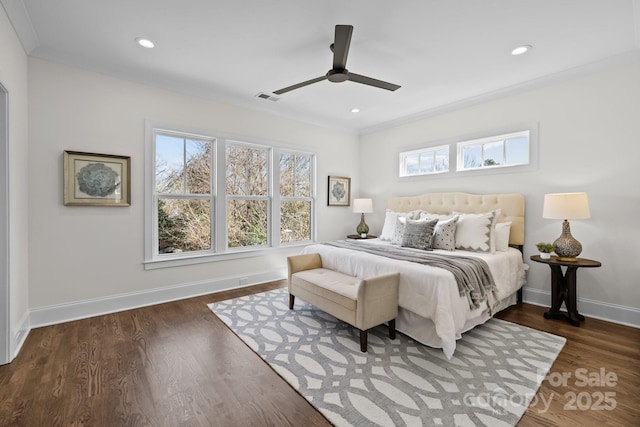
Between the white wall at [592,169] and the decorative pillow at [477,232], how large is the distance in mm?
639

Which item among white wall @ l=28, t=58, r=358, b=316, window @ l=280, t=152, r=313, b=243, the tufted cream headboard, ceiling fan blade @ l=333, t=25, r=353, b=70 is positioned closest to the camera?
ceiling fan blade @ l=333, t=25, r=353, b=70

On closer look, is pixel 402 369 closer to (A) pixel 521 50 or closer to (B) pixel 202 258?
(B) pixel 202 258

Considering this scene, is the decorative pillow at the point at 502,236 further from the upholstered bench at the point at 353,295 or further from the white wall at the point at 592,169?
the upholstered bench at the point at 353,295

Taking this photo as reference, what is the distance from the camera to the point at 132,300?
3387 mm

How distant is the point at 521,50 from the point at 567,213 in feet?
5.57

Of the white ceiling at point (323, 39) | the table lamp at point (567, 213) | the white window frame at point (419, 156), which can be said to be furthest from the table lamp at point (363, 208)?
the table lamp at point (567, 213)

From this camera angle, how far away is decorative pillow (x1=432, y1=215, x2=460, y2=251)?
3473 mm

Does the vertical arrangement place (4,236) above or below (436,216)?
below

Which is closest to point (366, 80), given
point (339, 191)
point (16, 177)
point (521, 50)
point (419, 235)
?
point (521, 50)

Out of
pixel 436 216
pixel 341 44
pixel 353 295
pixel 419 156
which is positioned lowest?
pixel 353 295

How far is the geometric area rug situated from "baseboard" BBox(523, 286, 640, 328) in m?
0.95

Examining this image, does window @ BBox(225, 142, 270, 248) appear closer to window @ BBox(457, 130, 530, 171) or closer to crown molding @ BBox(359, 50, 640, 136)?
crown molding @ BBox(359, 50, 640, 136)

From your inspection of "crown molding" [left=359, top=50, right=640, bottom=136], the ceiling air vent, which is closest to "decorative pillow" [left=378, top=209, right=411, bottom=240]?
"crown molding" [left=359, top=50, right=640, bottom=136]

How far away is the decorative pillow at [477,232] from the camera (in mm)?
3367
